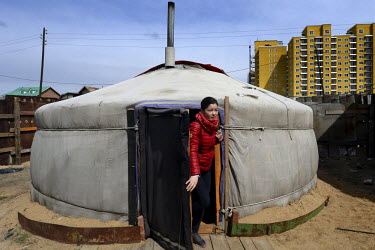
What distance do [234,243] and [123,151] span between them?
1890 mm

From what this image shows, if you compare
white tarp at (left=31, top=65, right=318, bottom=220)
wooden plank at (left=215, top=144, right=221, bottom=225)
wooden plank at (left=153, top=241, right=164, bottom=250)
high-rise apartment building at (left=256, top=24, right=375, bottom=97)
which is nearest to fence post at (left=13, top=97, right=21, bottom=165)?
white tarp at (left=31, top=65, right=318, bottom=220)

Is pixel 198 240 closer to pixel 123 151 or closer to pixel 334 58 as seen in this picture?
pixel 123 151

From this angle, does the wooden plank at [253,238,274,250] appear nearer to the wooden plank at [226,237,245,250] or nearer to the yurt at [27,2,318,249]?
the wooden plank at [226,237,245,250]

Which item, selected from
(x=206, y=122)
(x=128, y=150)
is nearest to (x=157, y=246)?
(x=128, y=150)

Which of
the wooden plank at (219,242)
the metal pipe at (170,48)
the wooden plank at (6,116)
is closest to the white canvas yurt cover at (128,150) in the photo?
the wooden plank at (219,242)

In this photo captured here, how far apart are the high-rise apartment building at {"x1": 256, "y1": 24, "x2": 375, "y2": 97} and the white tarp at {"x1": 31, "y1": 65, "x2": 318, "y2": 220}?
60.6 m

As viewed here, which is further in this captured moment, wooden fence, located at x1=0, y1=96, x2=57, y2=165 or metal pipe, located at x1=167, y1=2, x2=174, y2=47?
wooden fence, located at x1=0, y1=96, x2=57, y2=165

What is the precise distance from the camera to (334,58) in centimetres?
6356

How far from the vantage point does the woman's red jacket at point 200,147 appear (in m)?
2.59

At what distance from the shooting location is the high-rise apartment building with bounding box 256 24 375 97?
6066 centimetres

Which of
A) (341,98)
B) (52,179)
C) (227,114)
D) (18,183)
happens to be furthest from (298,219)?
(341,98)

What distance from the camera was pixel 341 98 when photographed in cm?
1138

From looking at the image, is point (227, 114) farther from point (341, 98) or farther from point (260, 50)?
point (260, 50)

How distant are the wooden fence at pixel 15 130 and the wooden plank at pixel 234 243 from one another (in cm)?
903
